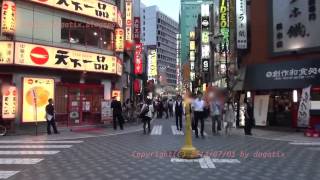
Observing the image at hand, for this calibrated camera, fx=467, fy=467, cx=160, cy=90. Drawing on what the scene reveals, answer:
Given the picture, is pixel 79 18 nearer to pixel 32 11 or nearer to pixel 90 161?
pixel 32 11

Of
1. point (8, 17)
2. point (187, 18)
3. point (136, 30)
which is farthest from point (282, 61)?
point (187, 18)

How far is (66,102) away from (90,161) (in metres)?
16.2

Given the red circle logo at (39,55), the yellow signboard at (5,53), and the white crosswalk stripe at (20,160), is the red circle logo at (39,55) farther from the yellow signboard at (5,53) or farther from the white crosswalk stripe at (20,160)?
the white crosswalk stripe at (20,160)

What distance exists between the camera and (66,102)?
2834cm

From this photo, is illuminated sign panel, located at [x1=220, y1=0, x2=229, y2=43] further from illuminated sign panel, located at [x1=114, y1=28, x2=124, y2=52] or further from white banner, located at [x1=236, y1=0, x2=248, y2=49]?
illuminated sign panel, located at [x1=114, y1=28, x2=124, y2=52]

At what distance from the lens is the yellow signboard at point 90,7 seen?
27.6 metres

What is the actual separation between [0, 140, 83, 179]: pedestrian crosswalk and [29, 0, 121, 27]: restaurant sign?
1135 centimetres

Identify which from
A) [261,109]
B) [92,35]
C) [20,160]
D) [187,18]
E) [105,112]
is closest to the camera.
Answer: [20,160]

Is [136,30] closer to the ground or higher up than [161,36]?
closer to the ground

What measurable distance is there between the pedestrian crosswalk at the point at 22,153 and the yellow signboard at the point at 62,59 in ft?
26.6

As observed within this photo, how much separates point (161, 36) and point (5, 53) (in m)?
103

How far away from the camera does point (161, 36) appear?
126 metres

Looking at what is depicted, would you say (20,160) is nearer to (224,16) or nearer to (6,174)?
(6,174)

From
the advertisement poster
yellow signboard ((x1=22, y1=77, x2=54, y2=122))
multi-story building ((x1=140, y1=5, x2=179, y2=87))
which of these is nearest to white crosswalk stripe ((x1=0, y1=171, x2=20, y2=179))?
yellow signboard ((x1=22, y1=77, x2=54, y2=122))
